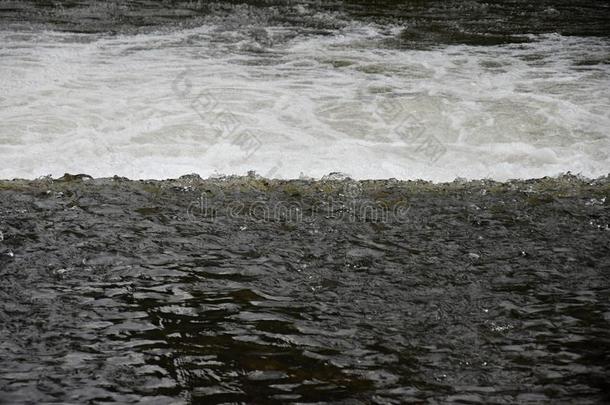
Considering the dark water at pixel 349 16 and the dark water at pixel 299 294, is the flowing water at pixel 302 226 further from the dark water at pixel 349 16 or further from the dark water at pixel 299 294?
the dark water at pixel 349 16

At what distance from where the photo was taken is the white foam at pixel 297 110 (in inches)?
219

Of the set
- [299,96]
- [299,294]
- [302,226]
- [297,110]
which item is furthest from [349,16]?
[299,294]

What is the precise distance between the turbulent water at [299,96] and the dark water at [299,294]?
0.85 metres

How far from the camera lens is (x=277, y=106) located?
22.3 feet

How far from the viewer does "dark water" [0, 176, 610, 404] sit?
104 inches

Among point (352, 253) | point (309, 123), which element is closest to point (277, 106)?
point (309, 123)

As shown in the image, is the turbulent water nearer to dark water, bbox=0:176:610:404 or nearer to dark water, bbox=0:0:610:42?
dark water, bbox=0:0:610:42

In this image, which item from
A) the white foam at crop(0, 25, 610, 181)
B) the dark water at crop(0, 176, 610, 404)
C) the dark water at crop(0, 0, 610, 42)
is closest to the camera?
the dark water at crop(0, 176, 610, 404)

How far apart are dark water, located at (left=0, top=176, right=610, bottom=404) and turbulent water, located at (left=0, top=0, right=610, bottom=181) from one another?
0.85m

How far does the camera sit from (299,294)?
329 centimetres

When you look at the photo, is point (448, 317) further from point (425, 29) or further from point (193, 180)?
point (425, 29)

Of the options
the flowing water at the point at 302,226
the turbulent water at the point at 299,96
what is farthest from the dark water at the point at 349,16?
the flowing water at the point at 302,226

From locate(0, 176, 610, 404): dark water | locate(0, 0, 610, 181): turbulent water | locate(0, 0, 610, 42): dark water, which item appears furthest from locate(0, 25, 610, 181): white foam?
locate(0, 0, 610, 42): dark water

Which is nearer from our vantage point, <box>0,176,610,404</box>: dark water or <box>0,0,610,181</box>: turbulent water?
<box>0,176,610,404</box>: dark water
